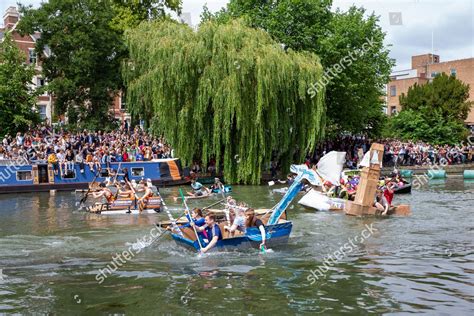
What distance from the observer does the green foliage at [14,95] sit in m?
41.6

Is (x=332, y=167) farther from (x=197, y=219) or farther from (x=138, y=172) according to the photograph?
(x=138, y=172)

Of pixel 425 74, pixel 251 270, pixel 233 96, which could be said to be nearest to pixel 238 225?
pixel 251 270

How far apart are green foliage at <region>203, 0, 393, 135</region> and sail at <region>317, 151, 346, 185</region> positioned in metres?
18.4

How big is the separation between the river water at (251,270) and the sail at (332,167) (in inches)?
150

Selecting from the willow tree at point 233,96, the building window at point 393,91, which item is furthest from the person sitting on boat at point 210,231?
the building window at point 393,91

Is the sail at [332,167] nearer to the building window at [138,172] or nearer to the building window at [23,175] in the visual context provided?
the building window at [138,172]

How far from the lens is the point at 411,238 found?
19062 mm

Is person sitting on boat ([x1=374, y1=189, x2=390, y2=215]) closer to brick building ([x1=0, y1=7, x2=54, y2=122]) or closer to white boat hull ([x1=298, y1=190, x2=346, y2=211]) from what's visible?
white boat hull ([x1=298, y1=190, x2=346, y2=211])

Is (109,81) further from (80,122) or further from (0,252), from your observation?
(0,252)

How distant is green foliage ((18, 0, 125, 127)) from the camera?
4612 centimetres

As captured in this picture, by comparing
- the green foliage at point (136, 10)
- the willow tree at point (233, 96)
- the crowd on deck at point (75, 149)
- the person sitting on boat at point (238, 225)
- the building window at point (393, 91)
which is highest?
the green foliage at point (136, 10)

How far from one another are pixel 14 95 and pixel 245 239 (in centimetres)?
3136

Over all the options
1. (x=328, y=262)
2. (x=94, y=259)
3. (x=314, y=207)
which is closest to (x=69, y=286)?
(x=94, y=259)

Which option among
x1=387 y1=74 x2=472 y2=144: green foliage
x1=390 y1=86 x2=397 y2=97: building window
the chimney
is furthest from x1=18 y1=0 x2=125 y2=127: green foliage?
x1=390 y1=86 x2=397 y2=97: building window
